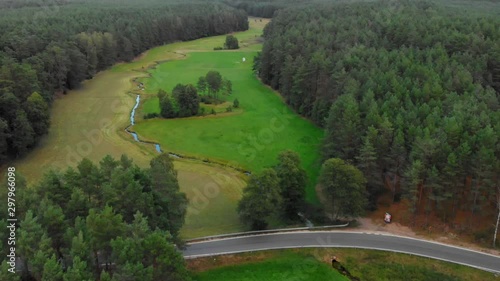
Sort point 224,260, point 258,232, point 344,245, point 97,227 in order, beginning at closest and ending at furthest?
1. point 97,227
2. point 224,260
3. point 344,245
4. point 258,232

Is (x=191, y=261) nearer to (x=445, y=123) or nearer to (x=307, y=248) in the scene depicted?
(x=307, y=248)

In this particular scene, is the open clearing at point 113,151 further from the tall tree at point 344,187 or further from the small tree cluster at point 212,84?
the small tree cluster at point 212,84

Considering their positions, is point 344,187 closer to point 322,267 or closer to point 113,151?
point 322,267

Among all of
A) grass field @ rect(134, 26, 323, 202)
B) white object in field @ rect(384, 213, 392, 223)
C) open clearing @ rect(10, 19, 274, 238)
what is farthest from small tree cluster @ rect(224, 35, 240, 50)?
white object in field @ rect(384, 213, 392, 223)

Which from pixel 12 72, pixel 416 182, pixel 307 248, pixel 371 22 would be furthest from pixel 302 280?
pixel 371 22

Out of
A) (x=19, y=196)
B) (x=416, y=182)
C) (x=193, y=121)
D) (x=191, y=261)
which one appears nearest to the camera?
(x=19, y=196)

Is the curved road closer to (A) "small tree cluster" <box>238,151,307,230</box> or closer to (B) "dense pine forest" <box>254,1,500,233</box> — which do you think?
(A) "small tree cluster" <box>238,151,307,230</box>

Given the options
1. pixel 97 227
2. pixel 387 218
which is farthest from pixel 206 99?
pixel 97 227
